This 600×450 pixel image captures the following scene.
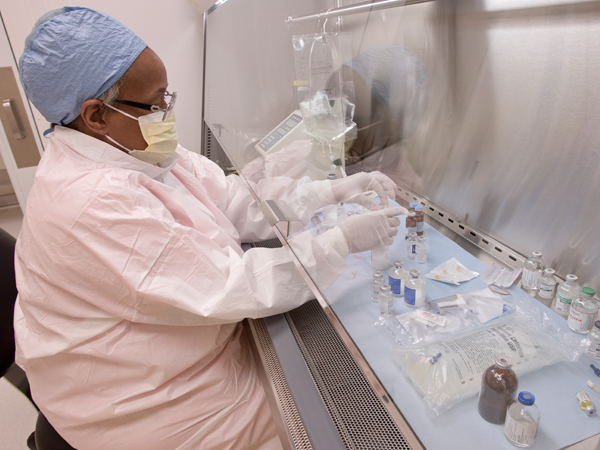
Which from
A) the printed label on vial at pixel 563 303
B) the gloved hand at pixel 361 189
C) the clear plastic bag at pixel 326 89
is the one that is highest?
the clear plastic bag at pixel 326 89

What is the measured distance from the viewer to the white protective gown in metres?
0.94

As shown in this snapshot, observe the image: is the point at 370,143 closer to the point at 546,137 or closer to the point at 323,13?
the point at 323,13

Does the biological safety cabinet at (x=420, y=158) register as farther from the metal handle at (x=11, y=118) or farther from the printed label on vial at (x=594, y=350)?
the metal handle at (x=11, y=118)

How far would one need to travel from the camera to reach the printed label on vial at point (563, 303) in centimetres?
91

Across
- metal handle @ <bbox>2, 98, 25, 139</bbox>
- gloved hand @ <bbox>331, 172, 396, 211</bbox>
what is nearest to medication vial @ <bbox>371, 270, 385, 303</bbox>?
gloved hand @ <bbox>331, 172, 396, 211</bbox>

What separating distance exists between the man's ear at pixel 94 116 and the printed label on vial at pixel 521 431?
1.18m

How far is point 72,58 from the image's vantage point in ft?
3.25

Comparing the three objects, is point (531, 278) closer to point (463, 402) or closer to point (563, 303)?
point (563, 303)

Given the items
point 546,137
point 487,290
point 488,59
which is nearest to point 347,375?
point 487,290

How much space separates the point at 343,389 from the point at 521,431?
338 mm

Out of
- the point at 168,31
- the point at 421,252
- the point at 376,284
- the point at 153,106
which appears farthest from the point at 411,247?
the point at 168,31

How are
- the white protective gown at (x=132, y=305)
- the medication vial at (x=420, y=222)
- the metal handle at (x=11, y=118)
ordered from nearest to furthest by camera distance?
the white protective gown at (x=132, y=305)
the medication vial at (x=420, y=222)
the metal handle at (x=11, y=118)

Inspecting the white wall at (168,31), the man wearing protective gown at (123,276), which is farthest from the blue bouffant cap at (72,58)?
the white wall at (168,31)

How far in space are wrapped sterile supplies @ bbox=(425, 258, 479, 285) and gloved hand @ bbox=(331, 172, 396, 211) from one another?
26 cm
